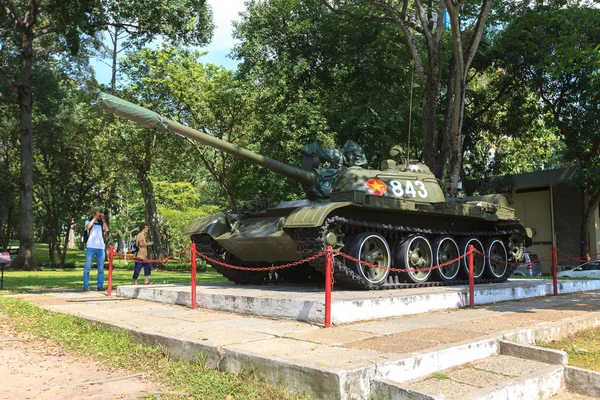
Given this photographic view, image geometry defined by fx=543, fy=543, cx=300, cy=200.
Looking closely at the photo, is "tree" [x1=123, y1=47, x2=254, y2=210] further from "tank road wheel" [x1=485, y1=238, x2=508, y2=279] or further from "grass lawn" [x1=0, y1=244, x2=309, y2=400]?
"grass lawn" [x1=0, y1=244, x2=309, y2=400]

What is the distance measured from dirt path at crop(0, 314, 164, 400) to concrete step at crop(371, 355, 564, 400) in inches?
79.7

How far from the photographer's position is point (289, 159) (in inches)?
853

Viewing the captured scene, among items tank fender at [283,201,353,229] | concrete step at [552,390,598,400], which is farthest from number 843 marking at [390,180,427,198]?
concrete step at [552,390,598,400]

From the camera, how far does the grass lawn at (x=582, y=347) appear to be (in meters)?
5.45

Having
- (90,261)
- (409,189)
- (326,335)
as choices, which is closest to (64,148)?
(90,261)

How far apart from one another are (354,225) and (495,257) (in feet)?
15.8

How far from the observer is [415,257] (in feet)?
33.3

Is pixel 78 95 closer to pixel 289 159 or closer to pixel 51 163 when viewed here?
pixel 51 163

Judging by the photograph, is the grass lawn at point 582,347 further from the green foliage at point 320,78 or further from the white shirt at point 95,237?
the green foliage at point 320,78

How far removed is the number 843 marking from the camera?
10141 mm

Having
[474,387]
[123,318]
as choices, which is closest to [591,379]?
[474,387]

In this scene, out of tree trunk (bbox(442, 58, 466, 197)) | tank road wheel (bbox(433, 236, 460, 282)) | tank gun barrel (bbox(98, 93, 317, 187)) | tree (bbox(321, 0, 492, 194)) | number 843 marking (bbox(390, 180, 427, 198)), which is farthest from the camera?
tree trunk (bbox(442, 58, 466, 197))

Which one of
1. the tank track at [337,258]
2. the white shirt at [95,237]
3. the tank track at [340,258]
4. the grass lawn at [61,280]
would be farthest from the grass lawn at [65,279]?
the tank track at [340,258]

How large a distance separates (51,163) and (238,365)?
2890 cm
